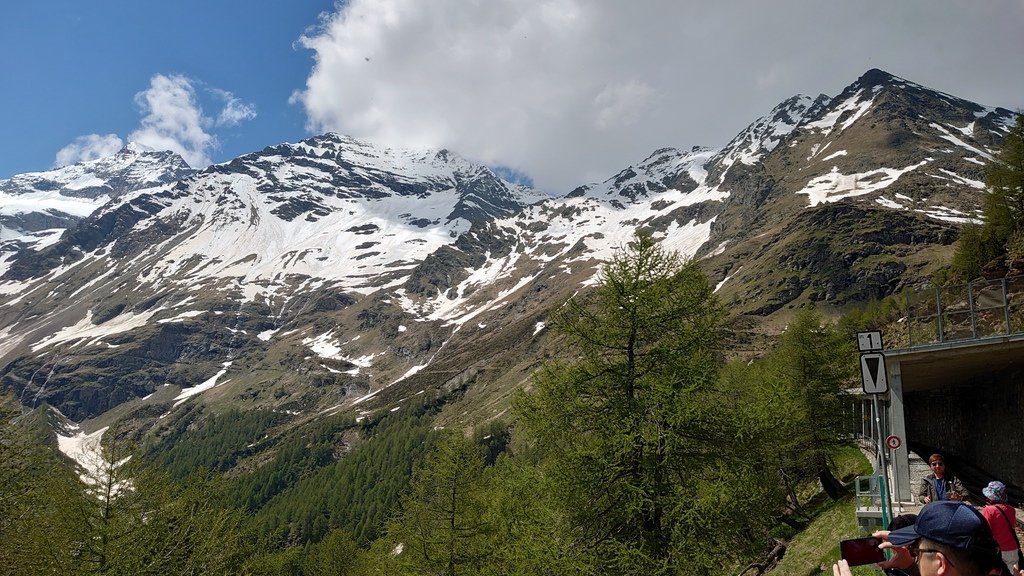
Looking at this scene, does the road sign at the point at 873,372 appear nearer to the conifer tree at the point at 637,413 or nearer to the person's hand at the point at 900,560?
the conifer tree at the point at 637,413

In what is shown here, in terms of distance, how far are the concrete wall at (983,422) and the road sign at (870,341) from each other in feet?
41.6

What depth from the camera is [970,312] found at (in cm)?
1531

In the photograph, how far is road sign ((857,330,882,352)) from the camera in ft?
29.3

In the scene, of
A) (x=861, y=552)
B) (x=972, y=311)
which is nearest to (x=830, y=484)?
(x=972, y=311)

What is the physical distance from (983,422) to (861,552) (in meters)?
21.7

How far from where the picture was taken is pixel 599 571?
34.7ft

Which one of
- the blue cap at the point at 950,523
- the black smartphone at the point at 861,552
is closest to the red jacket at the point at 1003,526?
the black smartphone at the point at 861,552

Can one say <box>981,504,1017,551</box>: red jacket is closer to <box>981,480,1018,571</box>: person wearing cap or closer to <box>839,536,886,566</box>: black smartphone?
<box>981,480,1018,571</box>: person wearing cap

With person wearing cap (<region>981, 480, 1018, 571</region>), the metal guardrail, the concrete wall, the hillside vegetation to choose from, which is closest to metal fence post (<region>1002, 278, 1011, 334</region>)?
the metal guardrail

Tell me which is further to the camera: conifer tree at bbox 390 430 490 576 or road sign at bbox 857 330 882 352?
conifer tree at bbox 390 430 490 576

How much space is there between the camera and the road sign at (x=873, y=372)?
850 centimetres

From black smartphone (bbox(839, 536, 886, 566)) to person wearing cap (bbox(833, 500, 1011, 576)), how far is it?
0.91m

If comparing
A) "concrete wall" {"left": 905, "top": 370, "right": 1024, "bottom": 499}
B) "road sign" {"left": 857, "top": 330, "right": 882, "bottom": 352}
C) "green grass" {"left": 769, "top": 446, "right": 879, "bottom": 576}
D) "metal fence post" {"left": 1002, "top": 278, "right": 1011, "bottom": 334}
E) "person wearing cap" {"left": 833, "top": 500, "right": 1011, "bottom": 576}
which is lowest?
"green grass" {"left": 769, "top": 446, "right": 879, "bottom": 576}

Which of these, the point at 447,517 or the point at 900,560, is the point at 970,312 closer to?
the point at 900,560
